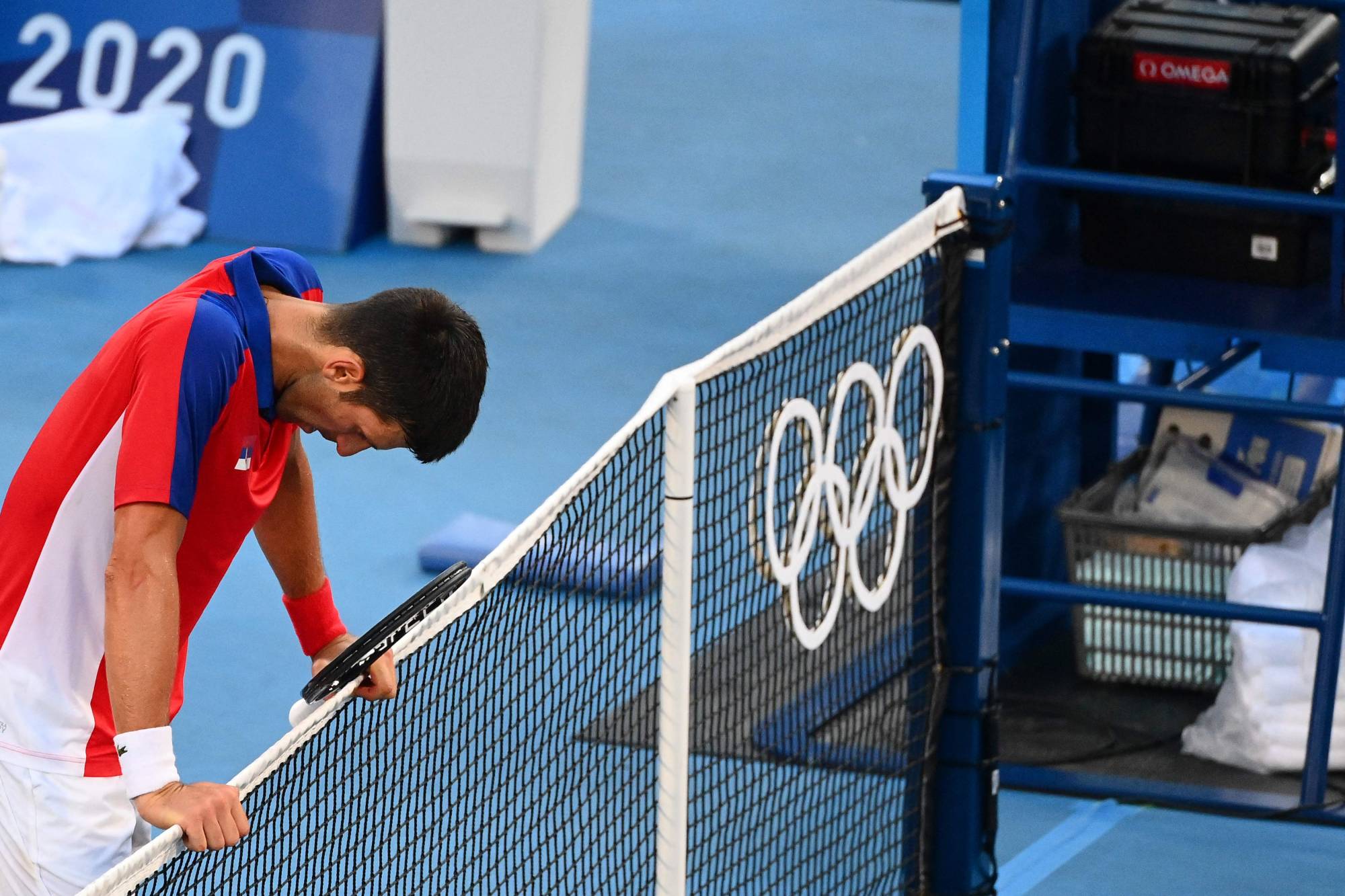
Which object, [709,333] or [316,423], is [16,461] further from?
[316,423]

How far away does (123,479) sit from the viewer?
254 cm

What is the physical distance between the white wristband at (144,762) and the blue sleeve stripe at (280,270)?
0.68 m

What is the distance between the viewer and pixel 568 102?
9484 mm

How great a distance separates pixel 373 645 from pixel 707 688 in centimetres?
128

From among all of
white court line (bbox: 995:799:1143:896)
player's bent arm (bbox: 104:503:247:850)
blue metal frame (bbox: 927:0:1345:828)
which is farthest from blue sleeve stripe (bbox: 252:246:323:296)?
white court line (bbox: 995:799:1143:896)

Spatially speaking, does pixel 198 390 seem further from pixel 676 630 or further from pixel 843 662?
pixel 843 662

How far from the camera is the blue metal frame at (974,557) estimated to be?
367cm

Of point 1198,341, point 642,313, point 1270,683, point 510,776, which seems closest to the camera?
point 510,776

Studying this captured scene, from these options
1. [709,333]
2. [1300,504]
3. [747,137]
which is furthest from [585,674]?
[747,137]

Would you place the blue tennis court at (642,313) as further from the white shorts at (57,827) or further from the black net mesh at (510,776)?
the white shorts at (57,827)

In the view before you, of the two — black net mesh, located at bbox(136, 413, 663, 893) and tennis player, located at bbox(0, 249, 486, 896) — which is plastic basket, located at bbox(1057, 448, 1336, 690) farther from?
tennis player, located at bbox(0, 249, 486, 896)

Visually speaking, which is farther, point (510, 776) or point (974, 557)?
point (510, 776)

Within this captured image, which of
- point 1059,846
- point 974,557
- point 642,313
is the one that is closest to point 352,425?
point 974,557

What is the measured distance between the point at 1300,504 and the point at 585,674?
1958mm
